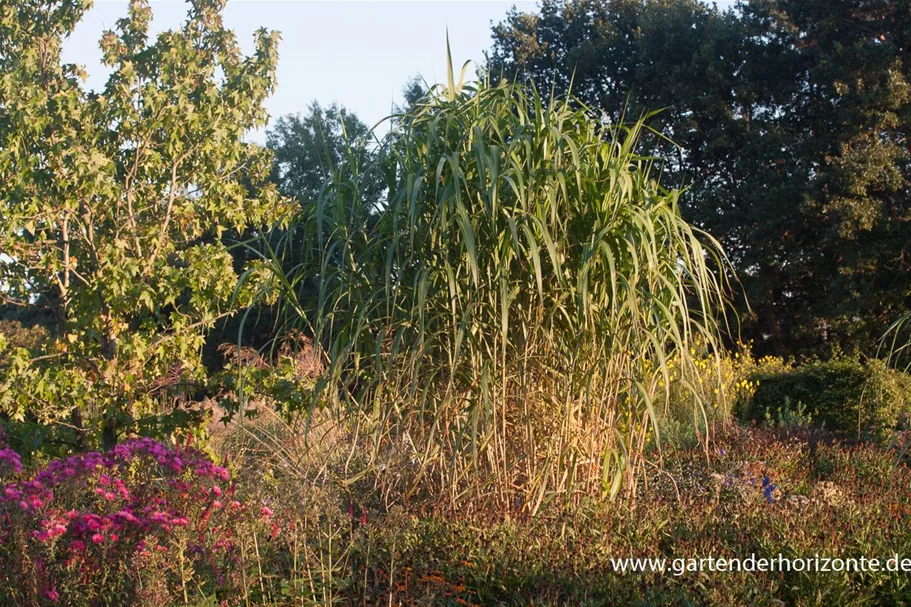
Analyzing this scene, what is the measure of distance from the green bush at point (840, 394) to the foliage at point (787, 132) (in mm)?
4917

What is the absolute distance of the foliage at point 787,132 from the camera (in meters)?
15.7

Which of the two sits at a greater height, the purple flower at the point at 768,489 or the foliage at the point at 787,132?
the foliage at the point at 787,132

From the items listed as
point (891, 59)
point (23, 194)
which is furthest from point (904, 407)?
point (891, 59)

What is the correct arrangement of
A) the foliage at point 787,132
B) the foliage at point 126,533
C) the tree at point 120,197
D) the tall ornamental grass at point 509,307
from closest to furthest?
the foliage at point 126,533 → the tall ornamental grass at point 509,307 → the tree at point 120,197 → the foliage at point 787,132

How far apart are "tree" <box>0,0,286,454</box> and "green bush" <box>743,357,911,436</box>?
534cm

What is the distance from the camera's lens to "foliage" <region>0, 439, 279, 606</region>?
2.83 metres

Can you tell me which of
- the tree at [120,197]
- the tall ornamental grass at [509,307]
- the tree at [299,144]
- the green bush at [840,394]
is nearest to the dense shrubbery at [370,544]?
the tall ornamental grass at [509,307]

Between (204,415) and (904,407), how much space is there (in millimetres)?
6761

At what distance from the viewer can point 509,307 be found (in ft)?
11.5

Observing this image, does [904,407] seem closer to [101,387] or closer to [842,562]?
[842,562]

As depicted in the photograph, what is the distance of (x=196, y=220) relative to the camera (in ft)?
22.7

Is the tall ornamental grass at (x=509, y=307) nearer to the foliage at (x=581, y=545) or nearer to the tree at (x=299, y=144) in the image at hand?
the foliage at (x=581, y=545)

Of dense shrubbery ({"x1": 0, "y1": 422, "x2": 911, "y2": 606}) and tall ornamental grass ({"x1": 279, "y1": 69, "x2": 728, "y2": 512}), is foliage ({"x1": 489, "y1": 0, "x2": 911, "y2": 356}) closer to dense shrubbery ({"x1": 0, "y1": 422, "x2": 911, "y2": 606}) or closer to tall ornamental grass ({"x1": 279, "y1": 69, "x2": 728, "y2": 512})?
tall ornamental grass ({"x1": 279, "y1": 69, "x2": 728, "y2": 512})

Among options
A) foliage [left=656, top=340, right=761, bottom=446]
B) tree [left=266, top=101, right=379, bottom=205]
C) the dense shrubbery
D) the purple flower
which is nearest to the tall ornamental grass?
foliage [left=656, top=340, right=761, bottom=446]
